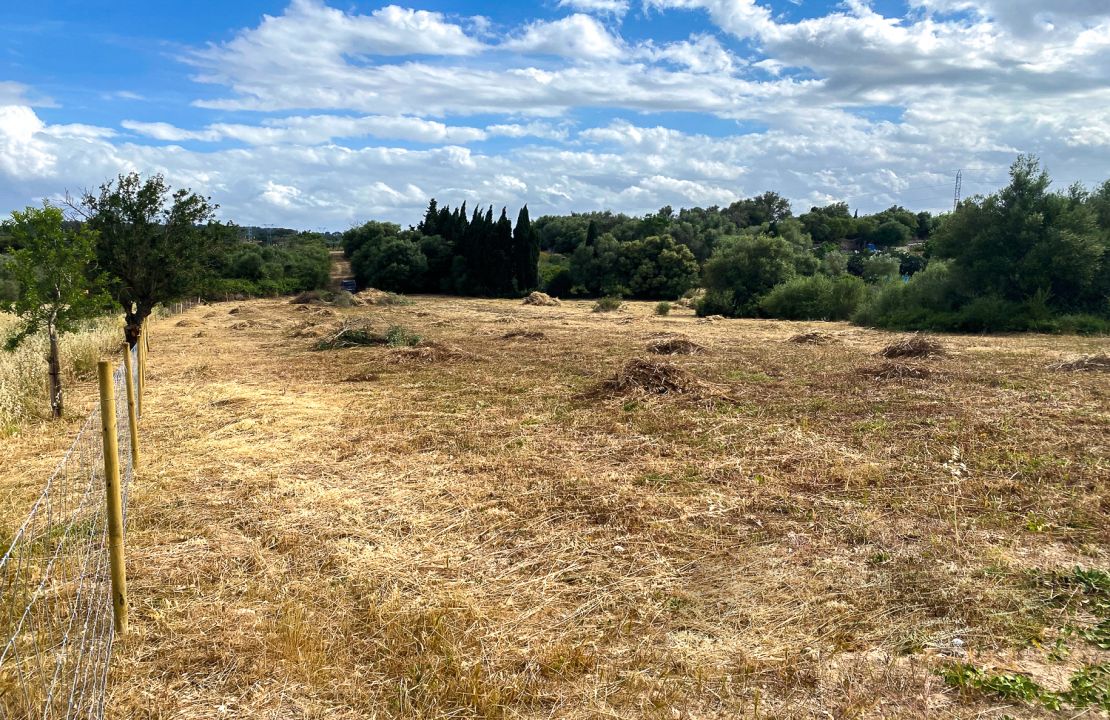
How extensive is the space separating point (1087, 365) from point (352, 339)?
51.1 ft

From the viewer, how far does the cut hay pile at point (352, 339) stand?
1736 cm

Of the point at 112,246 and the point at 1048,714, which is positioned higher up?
the point at 112,246

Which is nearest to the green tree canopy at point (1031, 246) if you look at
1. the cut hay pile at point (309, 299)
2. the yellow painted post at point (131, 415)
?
the yellow painted post at point (131, 415)

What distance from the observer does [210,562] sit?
458 cm

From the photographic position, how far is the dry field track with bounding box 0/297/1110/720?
329 cm

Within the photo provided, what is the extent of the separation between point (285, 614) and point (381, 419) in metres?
5.16

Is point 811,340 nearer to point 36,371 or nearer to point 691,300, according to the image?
point 36,371

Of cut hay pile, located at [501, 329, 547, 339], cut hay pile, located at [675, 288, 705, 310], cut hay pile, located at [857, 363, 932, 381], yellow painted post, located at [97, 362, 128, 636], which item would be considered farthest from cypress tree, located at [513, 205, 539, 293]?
yellow painted post, located at [97, 362, 128, 636]

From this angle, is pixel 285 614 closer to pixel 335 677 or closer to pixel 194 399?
pixel 335 677

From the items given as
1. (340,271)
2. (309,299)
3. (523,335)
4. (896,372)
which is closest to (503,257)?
(309,299)

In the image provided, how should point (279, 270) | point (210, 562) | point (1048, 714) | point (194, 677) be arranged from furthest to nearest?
point (279, 270) → point (210, 562) → point (194, 677) → point (1048, 714)

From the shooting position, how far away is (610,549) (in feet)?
15.8

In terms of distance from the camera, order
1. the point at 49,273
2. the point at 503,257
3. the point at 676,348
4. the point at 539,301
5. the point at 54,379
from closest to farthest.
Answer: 1. the point at 49,273
2. the point at 54,379
3. the point at 676,348
4. the point at 539,301
5. the point at 503,257

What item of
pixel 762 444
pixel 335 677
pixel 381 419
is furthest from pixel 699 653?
pixel 381 419
